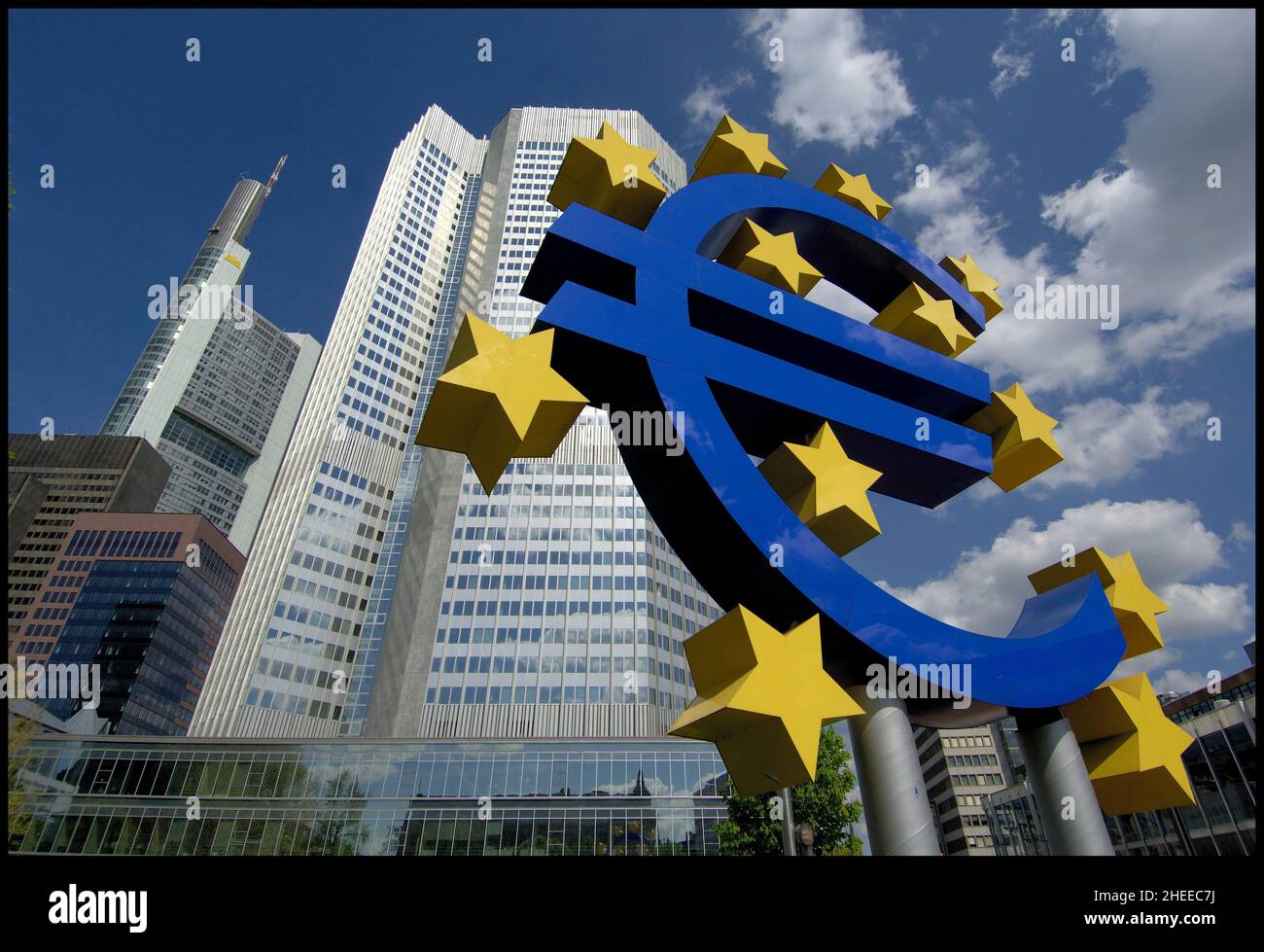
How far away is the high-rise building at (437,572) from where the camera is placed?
5900cm

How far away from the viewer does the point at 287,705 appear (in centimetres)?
6469

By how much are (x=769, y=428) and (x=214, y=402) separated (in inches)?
7578

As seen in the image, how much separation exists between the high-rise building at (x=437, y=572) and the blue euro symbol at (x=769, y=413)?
54.2 meters

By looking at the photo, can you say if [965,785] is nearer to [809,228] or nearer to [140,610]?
[809,228]

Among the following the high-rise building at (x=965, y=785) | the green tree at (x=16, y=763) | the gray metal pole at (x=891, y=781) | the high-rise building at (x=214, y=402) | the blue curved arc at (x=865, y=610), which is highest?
the high-rise building at (x=214, y=402)

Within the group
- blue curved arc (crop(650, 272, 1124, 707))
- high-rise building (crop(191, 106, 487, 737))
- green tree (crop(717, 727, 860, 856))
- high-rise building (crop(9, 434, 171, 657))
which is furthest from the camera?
high-rise building (crop(9, 434, 171, 657))

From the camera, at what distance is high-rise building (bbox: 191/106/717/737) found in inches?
2323

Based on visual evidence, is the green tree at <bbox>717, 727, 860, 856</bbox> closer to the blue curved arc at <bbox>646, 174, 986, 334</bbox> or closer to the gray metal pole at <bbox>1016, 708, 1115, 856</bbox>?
the gray metal pole at <bbox>1016, 708, 1115, 856</bbox>

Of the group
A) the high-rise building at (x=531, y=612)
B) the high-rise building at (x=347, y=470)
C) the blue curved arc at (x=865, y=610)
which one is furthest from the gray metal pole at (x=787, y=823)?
the high-rise building at (x=347, y=470)

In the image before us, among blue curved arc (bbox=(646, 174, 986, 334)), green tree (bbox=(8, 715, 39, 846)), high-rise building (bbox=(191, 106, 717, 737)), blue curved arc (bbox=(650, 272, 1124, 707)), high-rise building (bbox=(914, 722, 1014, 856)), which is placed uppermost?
high-rise building (bbox=(191, 106, 717, 737))

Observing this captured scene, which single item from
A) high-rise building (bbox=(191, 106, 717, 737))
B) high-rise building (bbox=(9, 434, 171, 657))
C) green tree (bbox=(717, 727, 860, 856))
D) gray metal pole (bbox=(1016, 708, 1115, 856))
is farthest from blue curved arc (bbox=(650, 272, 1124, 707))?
high-rise building (bbox=(9, 434, 171, 657))

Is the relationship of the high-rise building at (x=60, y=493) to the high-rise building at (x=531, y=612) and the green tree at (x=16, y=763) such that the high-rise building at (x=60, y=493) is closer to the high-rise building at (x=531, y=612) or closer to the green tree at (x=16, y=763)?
the high-rise building at (x=531, y=612)

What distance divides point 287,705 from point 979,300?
71702 mm

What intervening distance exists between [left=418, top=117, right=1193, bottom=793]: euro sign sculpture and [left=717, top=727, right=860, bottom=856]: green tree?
18689mm
